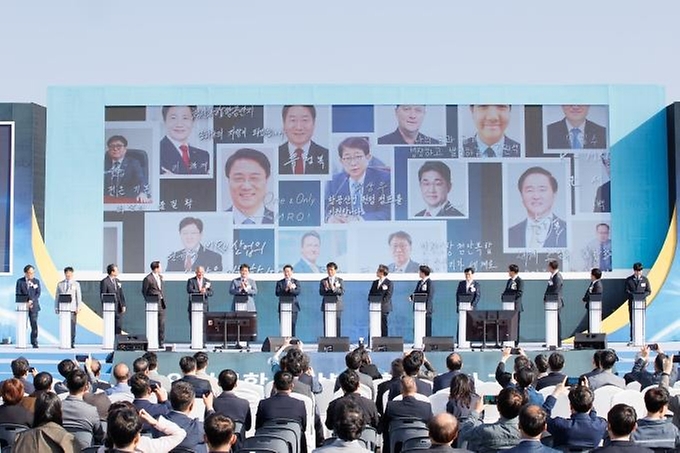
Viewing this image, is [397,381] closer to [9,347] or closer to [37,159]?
[9,347]

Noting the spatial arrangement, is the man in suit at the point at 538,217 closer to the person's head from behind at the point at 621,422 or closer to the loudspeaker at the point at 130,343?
the loudspeaker at the point at 130,343

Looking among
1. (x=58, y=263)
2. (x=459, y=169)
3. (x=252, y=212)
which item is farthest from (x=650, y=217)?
(x=58, y=263)

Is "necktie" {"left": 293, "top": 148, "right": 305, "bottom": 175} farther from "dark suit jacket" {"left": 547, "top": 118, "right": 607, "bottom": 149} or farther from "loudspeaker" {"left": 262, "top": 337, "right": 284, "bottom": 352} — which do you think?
"loudspeaker" {"left": 262, "top": 337, "right": 284, "bottom": 352}

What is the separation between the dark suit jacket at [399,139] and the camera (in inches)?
760

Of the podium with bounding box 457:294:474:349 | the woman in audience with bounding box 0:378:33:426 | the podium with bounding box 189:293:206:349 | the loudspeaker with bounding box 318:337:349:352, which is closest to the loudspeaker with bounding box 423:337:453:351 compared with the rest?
the loudspeaker with bounding box 318:337:349:352

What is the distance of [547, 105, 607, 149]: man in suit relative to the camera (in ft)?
63.4

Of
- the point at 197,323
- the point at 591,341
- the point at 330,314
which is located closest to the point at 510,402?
the point at 591,341

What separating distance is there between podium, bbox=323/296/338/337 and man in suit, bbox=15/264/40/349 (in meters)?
4.40

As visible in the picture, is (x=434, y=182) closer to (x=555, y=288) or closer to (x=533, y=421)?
(x=555, y=288)

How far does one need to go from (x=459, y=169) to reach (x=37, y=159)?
23.0ft

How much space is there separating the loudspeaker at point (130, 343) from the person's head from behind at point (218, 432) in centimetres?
955

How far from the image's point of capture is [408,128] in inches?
762

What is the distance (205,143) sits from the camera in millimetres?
19375

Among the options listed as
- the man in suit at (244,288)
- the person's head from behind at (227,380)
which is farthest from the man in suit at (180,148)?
the person's head from behind at (227,380)
